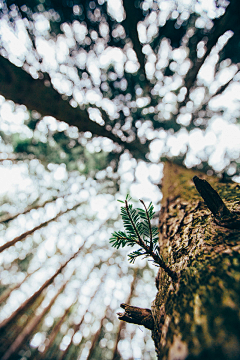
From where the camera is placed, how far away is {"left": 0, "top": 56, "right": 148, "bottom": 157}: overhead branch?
1.38m

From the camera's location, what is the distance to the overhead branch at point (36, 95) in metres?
1.38

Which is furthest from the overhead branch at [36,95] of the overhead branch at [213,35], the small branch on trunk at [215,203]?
the small branch on trunk at [215,203]

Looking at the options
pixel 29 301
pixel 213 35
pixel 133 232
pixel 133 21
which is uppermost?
pixel 213 35

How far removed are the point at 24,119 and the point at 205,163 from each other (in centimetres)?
317

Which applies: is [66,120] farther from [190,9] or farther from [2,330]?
[2,330]

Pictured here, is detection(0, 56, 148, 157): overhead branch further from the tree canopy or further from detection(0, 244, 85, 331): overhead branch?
detection(0, 244, 85, 331): overhead branch

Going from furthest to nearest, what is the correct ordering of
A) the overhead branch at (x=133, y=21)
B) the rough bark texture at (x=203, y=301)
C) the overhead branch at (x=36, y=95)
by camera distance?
the overhead branch at (x=133, y=21), the overhead branch at (x=36, y=95), the rough bark texture at (x=203, y=301)

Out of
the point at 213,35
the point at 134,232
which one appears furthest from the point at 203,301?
the point at 213,35

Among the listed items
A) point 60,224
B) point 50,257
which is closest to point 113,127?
point 60,224

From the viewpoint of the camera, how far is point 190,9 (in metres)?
1.62

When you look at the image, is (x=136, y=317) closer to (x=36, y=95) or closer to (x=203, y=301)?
(x=203, y=301)

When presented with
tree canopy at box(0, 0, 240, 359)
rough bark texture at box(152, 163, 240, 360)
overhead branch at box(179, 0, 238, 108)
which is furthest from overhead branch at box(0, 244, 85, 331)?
overhead branch at box(179, 0, 238, 108)

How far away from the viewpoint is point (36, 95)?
5.06ft

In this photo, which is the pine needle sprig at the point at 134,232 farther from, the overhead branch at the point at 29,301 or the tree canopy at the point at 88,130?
the overhead branch at the point at 29,301
